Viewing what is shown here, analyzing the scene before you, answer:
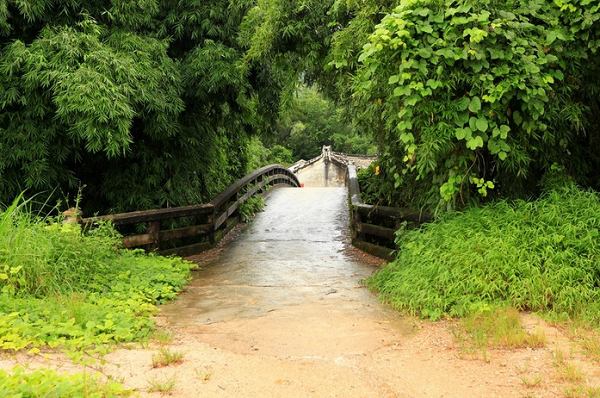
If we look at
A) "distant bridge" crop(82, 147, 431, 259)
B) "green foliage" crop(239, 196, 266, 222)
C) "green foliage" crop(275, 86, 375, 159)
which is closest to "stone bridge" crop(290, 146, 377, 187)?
"green foliage" crop(275, 86, 375, 159)

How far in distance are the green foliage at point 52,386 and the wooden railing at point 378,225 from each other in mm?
4308

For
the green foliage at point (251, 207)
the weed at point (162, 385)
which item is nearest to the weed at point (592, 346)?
the weed at point (162, 385)

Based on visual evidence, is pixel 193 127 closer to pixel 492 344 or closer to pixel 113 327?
pixel 113 327

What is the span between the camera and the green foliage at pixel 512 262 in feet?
13.1

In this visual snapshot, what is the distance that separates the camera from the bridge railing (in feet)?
22.4

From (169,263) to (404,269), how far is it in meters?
3.02

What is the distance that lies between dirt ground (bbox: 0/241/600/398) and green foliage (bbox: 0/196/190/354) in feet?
0.70

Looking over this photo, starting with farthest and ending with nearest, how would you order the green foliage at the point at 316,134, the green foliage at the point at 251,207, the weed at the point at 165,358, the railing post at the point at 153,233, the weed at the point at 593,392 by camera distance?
the green foliage at the point at 316,134 → the green foliage at the point at 251,207 → the railing post at the point at 153,233 → the weed at the point at 165,358 → the weed at the point at 593,392

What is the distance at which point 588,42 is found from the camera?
14.4ft

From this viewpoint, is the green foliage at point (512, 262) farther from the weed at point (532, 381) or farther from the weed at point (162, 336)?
the weed at point (162, 336)

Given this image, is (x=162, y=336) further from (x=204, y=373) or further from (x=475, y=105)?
(x=475, y=105)

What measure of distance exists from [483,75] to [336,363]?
264cm

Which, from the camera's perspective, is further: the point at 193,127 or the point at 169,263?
the point at 193,127

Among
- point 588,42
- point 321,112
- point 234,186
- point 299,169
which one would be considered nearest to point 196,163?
point 234,186
